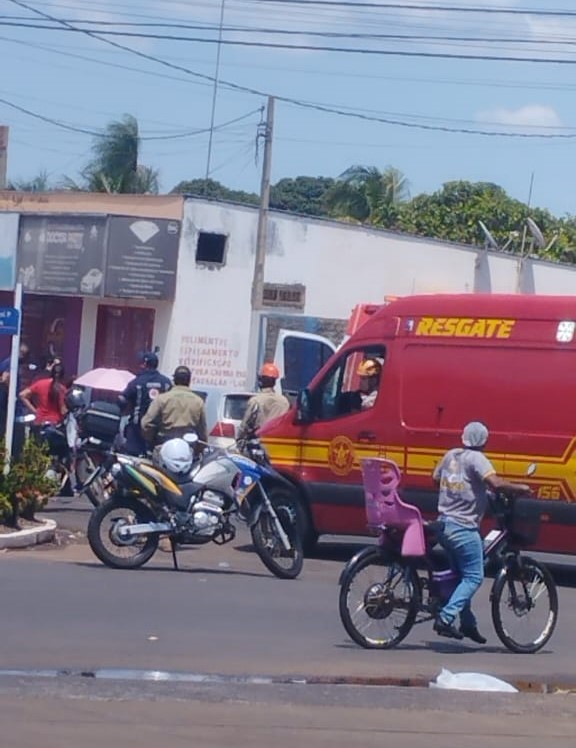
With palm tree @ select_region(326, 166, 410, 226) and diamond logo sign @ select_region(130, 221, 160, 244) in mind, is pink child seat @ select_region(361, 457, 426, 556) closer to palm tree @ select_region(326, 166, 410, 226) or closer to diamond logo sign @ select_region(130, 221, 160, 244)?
diamond logo sign @ select_region(130, 221, 160, 244)

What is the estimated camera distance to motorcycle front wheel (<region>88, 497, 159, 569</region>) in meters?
13.7

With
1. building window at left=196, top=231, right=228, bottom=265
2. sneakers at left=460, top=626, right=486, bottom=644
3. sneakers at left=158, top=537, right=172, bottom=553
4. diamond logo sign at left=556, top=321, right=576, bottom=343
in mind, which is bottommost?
sneakers at left=158, top=537, right=172, bottom=553

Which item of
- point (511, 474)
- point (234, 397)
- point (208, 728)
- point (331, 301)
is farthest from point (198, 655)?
point (331, 301)

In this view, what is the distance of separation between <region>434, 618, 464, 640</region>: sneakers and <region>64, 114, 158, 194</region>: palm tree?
3193cm

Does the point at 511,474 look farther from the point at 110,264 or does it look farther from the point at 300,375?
the point at 110,264

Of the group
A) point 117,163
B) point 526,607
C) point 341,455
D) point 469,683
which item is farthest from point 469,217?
point 469,683

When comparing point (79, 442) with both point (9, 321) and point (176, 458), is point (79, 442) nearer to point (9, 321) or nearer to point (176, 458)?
point (9, 321)

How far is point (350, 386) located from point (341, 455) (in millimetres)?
729

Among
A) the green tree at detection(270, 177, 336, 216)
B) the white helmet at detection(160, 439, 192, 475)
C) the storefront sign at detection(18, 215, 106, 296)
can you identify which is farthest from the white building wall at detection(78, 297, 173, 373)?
the green tree at detection(270, 177, 336, 216)

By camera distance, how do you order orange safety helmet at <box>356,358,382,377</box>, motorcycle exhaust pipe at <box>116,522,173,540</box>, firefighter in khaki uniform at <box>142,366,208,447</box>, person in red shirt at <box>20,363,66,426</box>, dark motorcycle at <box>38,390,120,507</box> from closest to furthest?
motorcycle exhaust pipe at <box>116,522,173,540</box>, orange safety helmet at <box>356,358,382,377</box>, firefighter in khaki uniform at <box>142,366,208,447</box>, dark motorcycle at <box>38,390,120,507</box>, person in red shirt at <box>20,363,66,426</box>

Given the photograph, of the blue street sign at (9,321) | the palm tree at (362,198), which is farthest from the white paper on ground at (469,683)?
the palm tree at (362,198)

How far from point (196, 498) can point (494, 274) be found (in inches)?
877

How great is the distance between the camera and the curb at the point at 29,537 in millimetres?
14656

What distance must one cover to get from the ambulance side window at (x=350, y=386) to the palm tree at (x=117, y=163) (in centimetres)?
2648
